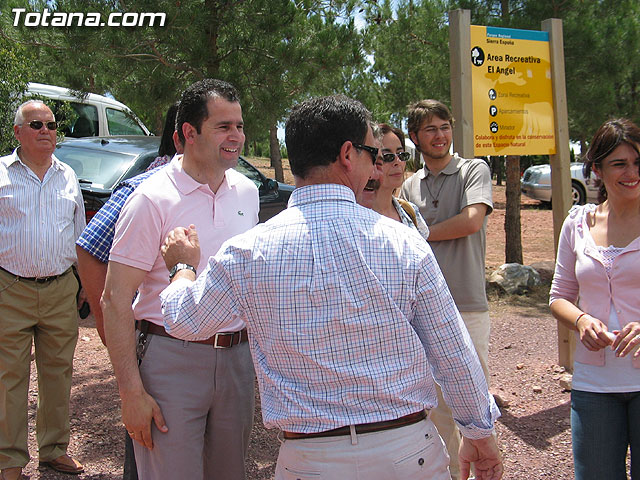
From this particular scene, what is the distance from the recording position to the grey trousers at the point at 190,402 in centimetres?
220

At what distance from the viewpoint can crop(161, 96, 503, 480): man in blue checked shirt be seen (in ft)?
5.31

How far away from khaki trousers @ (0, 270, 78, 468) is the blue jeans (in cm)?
289

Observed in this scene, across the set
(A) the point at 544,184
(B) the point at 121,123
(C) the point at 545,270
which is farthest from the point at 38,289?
(A) the point at 544,184

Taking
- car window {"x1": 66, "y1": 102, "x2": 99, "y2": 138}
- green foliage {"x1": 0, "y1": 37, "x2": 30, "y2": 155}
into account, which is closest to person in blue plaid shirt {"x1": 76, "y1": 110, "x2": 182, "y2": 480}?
green foliage {"x1": 0, "y1": 37, "x2": 30, "y2": 155}

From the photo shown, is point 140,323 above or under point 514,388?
above

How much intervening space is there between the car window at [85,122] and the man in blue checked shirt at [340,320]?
27.2ft

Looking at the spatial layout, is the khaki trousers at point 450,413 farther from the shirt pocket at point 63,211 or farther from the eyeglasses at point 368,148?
the shirt pocket at point 63,211


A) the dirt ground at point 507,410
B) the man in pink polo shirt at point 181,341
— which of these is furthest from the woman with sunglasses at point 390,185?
the dirt ground at point 507,410

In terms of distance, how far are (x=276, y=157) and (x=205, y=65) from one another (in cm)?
1445

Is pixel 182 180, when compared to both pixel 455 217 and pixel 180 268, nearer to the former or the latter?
pixel 180 268

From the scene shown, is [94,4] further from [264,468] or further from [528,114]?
[264,468]

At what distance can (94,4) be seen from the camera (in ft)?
21.9

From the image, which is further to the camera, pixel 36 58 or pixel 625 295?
pixel 36 58

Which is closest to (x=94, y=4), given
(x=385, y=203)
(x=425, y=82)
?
(x=385, y=203)
